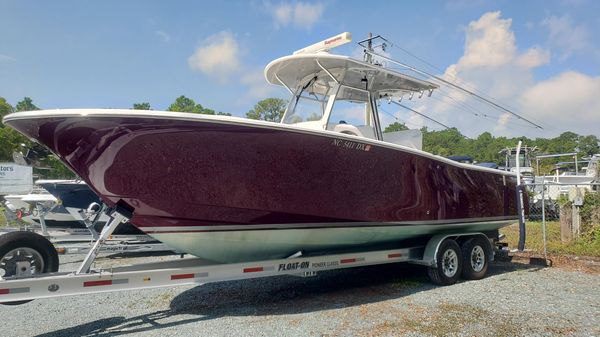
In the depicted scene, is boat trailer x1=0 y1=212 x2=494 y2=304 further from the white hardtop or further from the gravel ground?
the white hardtop

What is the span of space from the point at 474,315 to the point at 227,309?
9.01 ft

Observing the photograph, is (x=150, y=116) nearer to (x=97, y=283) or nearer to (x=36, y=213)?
(x=97, y=283)

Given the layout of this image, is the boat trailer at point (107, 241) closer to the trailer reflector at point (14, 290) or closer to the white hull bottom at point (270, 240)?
the white hull bottom at point (270, 240)

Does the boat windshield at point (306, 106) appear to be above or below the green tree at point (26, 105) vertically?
below

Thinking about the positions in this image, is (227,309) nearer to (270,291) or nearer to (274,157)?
(270,291)

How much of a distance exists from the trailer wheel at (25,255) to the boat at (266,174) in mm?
792

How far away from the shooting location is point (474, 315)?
4.78 metres

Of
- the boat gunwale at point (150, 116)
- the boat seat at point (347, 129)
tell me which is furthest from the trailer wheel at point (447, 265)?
the boat gunwale at point (150, 116)

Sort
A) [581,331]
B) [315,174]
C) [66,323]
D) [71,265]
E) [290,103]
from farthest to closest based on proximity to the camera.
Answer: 1. [71,265]
2. [290,103]
3. [315,174]
4. [66,323]
5. [581,331]

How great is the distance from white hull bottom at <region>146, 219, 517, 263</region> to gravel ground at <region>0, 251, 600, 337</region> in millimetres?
636

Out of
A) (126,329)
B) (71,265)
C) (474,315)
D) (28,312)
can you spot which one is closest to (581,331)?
(474,315)

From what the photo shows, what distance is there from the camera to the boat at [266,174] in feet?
13.6

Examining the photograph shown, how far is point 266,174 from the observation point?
15.3ft

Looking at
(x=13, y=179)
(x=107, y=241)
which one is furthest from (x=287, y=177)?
(x=13, y=179)
